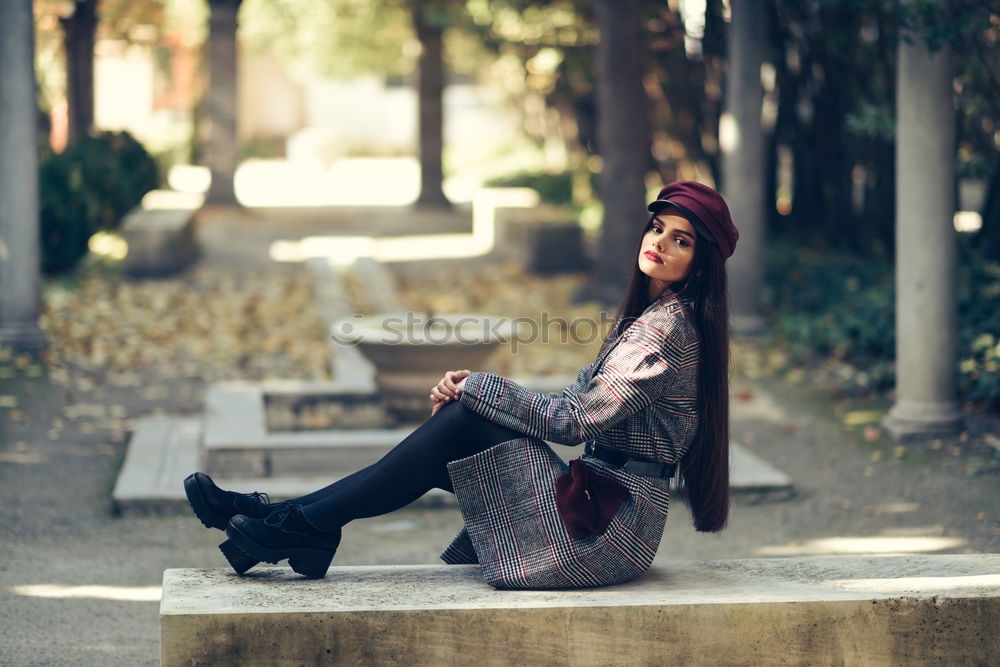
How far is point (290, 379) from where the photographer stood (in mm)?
9719

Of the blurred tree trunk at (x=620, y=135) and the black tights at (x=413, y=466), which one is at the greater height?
the blurred tree trunk at (x=620, y=135)

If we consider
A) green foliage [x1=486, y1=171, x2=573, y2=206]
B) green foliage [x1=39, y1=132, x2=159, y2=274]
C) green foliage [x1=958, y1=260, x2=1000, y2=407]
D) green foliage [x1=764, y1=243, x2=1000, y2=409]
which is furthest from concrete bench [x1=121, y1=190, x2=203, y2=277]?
green foliage [x1=958, y1=260, x2=1000, y2=407]

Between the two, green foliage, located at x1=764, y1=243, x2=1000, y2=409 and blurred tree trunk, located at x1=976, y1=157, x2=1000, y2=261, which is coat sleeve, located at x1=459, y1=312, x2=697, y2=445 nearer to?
green foliage, located at x1=764, y1=243, x2=1000, y2=409

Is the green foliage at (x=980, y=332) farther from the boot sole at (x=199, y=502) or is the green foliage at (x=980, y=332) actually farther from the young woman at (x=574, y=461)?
the boot sole at (x=199, y=502)

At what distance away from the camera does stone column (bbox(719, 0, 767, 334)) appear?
11.1 m

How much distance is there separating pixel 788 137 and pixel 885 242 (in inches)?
98.2

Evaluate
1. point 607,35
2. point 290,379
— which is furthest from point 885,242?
point 290,379

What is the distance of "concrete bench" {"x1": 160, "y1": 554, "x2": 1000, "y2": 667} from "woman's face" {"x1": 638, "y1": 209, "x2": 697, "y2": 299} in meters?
0.94

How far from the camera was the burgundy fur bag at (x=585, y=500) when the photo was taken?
374 centimetres

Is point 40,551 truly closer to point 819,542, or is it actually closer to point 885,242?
point 819,542

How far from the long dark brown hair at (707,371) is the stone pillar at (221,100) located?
1654cm

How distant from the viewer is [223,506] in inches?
148

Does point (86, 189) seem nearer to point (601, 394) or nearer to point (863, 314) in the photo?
point (863, 314)

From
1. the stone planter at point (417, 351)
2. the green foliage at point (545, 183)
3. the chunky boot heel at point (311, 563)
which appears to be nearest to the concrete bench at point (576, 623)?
the chunky boot heel at point (311, 563)
